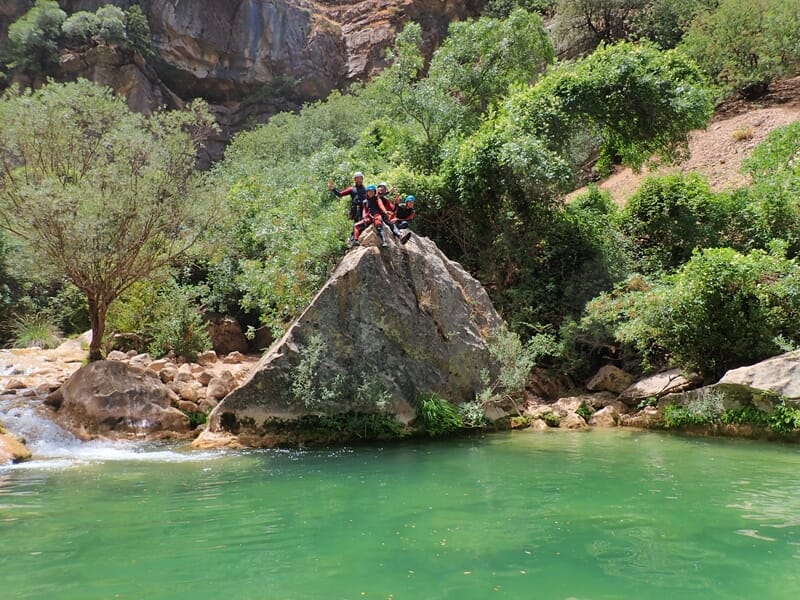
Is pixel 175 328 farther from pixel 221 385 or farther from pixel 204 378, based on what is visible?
pixel 221 385

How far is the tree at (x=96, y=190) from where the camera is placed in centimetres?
1359

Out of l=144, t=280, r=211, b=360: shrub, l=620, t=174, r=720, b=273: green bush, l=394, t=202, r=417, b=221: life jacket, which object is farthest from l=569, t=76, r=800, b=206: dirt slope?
l=144, t=280, r=211, b=360: shrub

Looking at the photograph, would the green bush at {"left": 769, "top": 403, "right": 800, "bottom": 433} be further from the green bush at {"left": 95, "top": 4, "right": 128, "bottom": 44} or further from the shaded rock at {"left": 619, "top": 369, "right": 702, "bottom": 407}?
the green bush at {"left": 95, "top": 4, "right": 128, "bottom": 44}

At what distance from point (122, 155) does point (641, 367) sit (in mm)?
14164

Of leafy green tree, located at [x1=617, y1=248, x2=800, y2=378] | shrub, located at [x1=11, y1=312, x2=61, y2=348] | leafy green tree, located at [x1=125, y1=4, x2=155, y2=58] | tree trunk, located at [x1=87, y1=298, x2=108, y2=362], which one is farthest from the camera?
leafy green tree, located at [x1=125, y1=4, x2=155, y2=58]

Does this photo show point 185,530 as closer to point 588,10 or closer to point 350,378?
point 350,378

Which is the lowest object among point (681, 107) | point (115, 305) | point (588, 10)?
point (115, 305)

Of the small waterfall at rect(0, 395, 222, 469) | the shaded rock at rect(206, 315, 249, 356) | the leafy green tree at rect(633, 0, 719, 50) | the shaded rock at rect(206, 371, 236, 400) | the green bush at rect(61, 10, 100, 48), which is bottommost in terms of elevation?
the small waterfall at rect(0, 395, 222, 469)

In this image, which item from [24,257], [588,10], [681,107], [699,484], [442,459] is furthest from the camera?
[588,10]

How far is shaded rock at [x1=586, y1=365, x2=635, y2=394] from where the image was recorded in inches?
595

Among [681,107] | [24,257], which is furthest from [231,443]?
[681,107]

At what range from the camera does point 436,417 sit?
12.5 meters

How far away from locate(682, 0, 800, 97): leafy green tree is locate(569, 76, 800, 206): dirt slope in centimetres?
91

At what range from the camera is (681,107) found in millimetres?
17766
